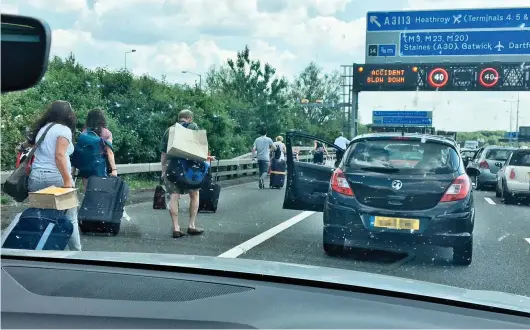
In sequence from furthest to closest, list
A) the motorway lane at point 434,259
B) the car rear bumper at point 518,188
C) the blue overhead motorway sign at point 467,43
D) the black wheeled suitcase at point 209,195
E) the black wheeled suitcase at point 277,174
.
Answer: the blue overhead motorway sign at point 467,43 → the black wheeled suitcase at point 277,174 → the car rear bumper at point 518,188 → the black wheeled suitcase at point 209,195 → the motorway lane at point 434,259

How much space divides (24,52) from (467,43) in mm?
28274

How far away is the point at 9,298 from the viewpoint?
2029 mm

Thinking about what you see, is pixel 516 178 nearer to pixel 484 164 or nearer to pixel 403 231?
pixel 484 164

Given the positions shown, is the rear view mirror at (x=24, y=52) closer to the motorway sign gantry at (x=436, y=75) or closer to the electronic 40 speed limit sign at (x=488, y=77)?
the motorway sign gantry at (x=436, y=75)

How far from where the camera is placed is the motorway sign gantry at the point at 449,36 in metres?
28.0

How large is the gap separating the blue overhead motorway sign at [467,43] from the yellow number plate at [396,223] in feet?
75.1

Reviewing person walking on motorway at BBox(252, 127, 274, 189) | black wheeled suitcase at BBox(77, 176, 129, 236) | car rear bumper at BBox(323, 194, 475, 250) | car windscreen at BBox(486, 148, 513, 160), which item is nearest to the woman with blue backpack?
black wheeled suitcase at BBox(77, 176, 129, 236)

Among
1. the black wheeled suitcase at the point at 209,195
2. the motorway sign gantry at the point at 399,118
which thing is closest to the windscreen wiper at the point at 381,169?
the black wheeled suitcase at the point at 209,195

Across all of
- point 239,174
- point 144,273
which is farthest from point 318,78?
point 144,273

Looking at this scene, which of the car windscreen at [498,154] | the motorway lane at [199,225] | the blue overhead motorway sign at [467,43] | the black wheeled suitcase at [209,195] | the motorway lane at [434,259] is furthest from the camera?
the blue overhead motorway sign at [467,43]

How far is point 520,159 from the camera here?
16594mm

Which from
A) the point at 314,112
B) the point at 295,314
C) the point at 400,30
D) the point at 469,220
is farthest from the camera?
the point at 314,112

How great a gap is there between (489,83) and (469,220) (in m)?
24.2

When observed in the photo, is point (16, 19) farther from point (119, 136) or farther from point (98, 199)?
point (119, 136)
